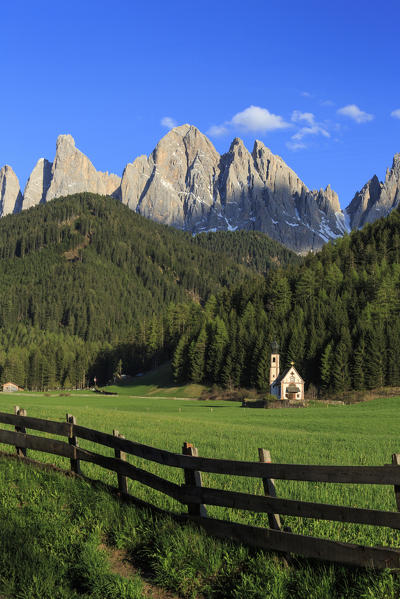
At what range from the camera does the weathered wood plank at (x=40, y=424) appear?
44.1 feet

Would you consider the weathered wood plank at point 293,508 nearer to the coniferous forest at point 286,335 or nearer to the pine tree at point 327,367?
the coniferous forest at point 286,335

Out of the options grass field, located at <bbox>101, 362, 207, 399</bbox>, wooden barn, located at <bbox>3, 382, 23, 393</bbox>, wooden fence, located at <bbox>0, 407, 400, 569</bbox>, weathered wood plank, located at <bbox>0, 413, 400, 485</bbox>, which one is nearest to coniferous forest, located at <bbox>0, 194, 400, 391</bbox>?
grass field, located at <bbox>101, 362, 207, 399</bbox>

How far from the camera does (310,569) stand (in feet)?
22.7

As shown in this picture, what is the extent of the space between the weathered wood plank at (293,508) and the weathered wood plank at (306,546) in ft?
0.96

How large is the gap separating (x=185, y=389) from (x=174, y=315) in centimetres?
4316

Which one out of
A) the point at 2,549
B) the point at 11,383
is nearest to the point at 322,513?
the point at 2,549

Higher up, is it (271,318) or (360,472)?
(271,318)

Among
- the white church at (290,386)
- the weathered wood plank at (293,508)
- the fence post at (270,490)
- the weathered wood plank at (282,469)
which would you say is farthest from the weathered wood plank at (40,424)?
the white church at (290,386)

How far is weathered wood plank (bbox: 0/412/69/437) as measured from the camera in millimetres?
13429

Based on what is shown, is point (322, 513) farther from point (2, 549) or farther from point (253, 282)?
point (253, 282)

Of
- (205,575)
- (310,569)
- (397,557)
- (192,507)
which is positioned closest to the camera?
(397,557)

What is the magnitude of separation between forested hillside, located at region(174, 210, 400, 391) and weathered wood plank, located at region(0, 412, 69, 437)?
277ft

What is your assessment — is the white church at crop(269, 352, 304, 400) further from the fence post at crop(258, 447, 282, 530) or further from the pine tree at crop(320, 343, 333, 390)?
the fence post at crop(258, 447, 282, 530)

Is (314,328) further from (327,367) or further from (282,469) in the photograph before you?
(282,469)
